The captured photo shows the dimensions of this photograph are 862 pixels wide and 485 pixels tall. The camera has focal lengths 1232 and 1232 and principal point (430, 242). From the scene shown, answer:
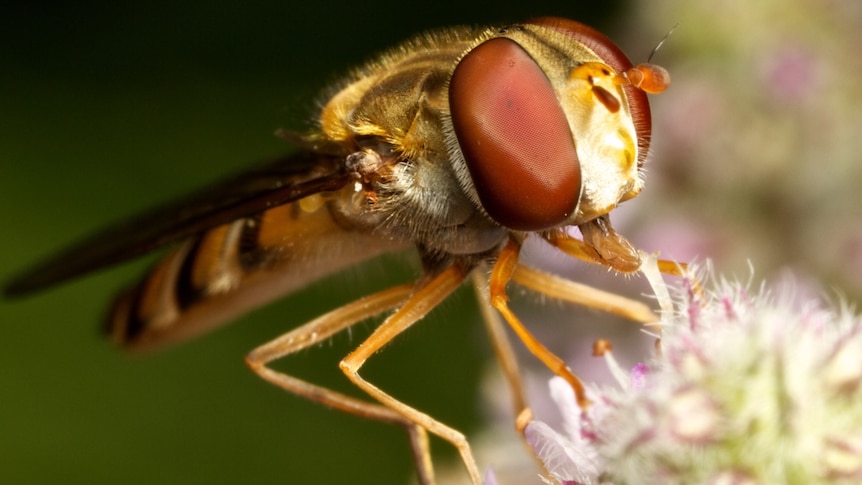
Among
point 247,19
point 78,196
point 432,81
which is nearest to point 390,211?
point 432,81

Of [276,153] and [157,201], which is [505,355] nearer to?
[276,153]

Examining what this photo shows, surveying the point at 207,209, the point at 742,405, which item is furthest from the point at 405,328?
the point at 742,405

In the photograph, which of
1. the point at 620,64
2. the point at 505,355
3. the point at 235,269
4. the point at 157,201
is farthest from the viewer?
the point at 157,201

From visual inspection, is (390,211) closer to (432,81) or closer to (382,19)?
(432,81)

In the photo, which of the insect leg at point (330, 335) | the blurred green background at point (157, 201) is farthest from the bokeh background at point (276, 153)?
the insect leg at point (330, 335)

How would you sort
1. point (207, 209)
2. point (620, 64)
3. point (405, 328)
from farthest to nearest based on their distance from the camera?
point (207, 209), point (405, 328), point (620, 64)

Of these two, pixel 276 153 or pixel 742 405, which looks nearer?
pixel 742 405

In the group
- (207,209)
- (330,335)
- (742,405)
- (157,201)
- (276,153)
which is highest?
(157,201)

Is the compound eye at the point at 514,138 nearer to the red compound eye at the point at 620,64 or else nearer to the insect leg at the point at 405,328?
the red compound eye at the point at 620,64
